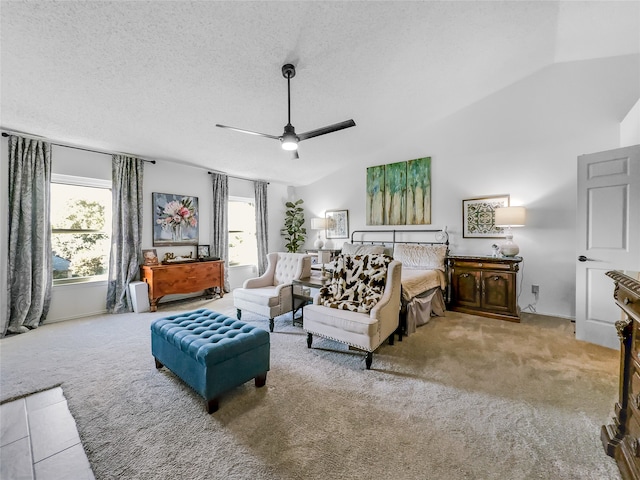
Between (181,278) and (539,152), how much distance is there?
613 cm

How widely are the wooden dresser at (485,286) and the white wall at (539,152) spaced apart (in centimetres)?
60

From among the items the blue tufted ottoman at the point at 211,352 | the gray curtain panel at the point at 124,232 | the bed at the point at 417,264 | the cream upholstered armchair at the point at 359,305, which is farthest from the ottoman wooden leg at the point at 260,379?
the gray curtain panel at the point at 124,232

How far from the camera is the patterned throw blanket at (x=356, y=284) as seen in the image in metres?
Result: 2.89

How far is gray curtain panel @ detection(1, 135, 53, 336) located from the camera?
11.4 feet

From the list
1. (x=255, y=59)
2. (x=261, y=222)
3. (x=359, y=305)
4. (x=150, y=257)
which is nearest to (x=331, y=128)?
(x=255, y=59)

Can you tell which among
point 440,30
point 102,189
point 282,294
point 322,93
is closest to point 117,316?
point 102,189

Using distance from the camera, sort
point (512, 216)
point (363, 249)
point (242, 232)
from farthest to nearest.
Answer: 1. point (242, 232)
2. point (363, 249)
3. point (512, 216)

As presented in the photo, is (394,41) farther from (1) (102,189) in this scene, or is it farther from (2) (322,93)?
(1) (102,189)

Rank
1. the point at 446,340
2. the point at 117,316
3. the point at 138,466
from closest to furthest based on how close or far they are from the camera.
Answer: the point at 138,466 → the point at 446,340 → the point at 117,316

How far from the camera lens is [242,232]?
6.34 metres

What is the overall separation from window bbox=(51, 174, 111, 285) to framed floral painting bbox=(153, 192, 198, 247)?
0.70 metres

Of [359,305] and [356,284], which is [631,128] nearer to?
[356,284]

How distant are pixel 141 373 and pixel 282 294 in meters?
1.71

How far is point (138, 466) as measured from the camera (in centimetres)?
149
